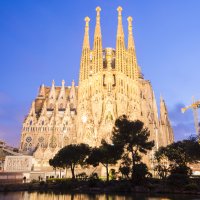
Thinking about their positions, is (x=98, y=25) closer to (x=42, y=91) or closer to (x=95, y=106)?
(x=95, y=106)

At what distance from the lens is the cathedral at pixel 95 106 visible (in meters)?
71.6

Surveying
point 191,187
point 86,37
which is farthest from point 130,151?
point 86,37

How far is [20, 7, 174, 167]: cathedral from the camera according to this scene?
71.6 meters

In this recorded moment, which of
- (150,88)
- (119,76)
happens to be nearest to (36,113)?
(119,76)

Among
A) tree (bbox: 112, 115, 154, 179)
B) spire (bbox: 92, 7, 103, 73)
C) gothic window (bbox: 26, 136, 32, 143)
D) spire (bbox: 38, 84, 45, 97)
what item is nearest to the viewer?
tree (bbox: 112, 115, 154, 179)

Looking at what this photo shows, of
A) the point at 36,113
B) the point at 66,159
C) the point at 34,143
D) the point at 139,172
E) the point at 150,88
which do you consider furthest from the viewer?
the point at 150,88

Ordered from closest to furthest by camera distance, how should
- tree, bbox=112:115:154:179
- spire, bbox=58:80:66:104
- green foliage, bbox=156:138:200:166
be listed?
green foliage, bbox=156:138:200:166 → tree, bbox=112:115:154:179 → spire, bbox=58:80:66:104

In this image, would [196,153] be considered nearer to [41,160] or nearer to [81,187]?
[81,187]

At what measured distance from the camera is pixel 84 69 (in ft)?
265

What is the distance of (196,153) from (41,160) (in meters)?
50.4

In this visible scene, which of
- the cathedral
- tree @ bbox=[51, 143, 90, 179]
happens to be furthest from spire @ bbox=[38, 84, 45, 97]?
tree @ bbox=[51, 143, 90, 179]

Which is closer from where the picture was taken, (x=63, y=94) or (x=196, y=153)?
(x=196, y=153)

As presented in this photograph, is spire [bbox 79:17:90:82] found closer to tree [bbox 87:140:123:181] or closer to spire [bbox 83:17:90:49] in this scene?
spire [bbox 83:17:90:49]

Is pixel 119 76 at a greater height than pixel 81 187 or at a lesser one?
greater
